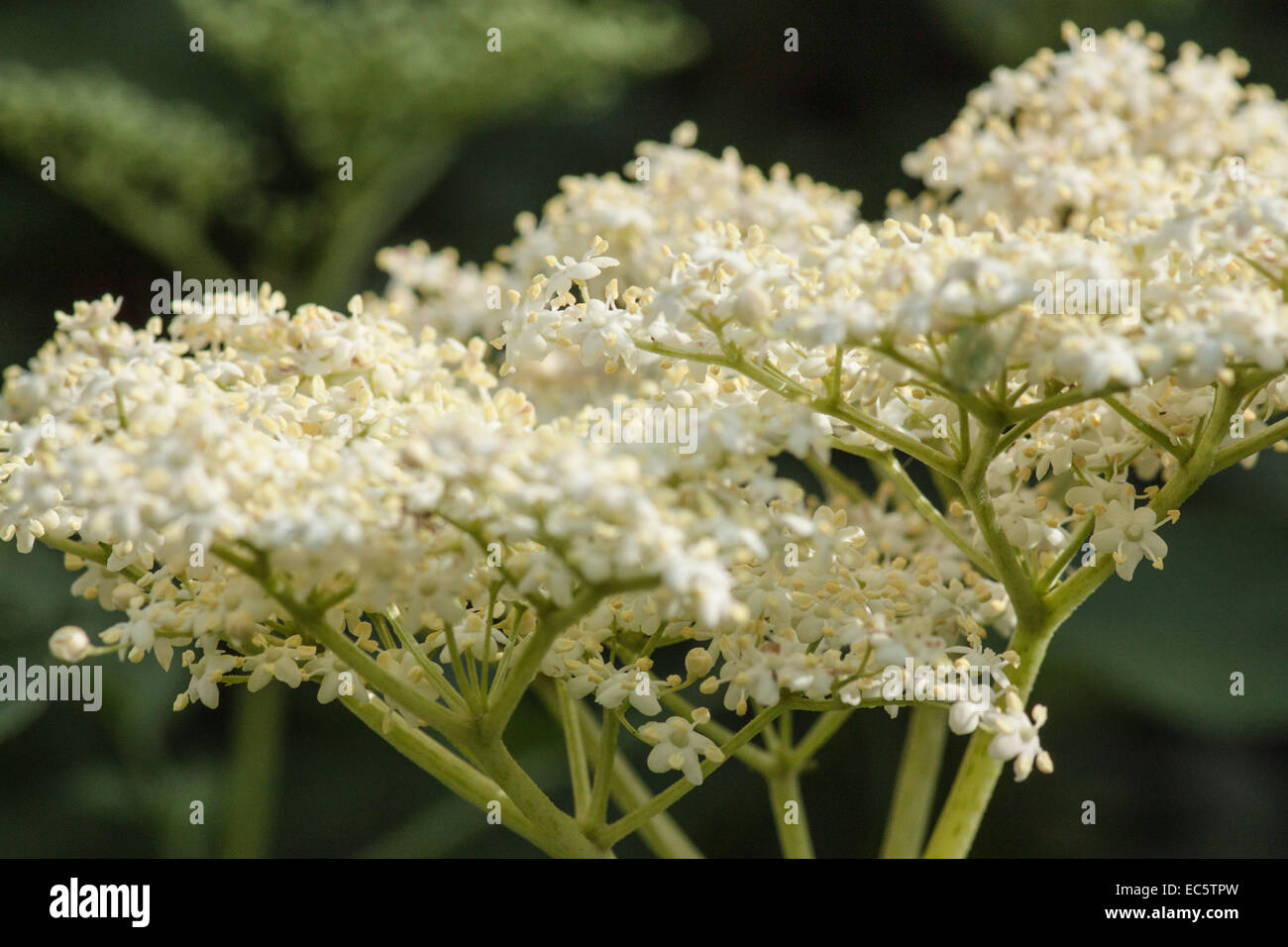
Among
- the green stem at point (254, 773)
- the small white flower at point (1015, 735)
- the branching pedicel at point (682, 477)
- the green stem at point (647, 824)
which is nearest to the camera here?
the branching pedicel at point (682, 477)

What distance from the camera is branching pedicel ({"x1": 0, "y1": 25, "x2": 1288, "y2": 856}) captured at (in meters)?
0.56

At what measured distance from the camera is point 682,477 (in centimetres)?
60

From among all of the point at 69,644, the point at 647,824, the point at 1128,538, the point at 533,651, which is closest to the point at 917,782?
the point at 647,824

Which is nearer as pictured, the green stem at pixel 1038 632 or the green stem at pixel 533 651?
the green stem at pixel 533 651

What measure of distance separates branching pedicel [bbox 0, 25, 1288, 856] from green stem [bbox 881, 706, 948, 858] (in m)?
0.03

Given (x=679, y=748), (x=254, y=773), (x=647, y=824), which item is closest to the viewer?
(x=679, y=748)

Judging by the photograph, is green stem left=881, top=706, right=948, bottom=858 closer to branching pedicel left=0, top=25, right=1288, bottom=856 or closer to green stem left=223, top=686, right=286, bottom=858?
branching pedicel left=0, top=25, right=1288, bottom=856

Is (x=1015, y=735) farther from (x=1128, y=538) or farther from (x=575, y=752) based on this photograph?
(x=575, y=752)

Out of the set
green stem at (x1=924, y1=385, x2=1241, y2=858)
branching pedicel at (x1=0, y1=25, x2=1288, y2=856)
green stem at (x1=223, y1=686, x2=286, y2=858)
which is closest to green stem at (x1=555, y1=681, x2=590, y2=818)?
branching pedicel at (x1=0, y1=25, x2=1288, y2=856)

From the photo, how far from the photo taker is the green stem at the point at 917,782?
0.92m

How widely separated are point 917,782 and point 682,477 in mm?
449

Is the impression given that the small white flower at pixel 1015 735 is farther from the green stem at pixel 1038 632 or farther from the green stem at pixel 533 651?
the green stem at pixel 533 651

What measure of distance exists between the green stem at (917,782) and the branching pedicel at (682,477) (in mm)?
29

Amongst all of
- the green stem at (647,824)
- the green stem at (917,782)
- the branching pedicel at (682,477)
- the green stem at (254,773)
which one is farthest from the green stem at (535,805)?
the green stem at (254,773)
